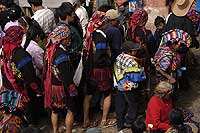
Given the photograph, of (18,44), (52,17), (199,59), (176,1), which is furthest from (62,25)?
(199,59)

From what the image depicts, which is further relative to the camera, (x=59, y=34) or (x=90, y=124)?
(x=90, y=124)

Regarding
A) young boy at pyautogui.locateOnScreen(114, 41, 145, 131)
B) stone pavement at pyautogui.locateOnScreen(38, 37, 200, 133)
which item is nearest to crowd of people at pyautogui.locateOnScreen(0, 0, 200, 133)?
young boy at pyautogui.locateOnScreen(114, 41, 145, 131)

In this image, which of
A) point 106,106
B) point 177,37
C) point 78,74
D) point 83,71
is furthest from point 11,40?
point 177,37

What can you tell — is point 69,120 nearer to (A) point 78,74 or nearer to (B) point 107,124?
(A) point 78,74

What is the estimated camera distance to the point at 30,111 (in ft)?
22.4

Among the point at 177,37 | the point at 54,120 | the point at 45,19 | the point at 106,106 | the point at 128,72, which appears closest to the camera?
the point at 128,72

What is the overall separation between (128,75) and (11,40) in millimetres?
1737

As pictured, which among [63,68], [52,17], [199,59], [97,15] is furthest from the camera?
[199,59]

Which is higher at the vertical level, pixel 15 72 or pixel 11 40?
pixel 11 40

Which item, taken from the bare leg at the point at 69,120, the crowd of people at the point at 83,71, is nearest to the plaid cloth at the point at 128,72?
the crowd of people at the point at 83,71

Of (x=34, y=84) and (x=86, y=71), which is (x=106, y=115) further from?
(x=34, y=84)

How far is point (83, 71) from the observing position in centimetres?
680

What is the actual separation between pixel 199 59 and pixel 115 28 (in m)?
3.14

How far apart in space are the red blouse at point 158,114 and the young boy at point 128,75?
1.83 feet
